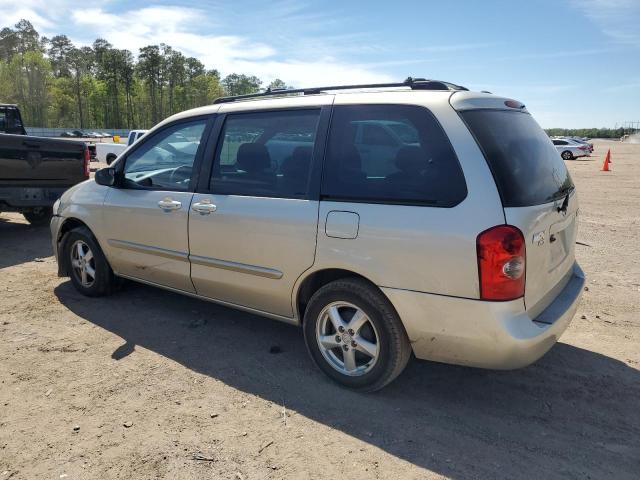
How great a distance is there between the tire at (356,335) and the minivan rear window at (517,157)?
975mm

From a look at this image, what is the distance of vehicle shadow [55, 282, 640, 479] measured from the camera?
265cm

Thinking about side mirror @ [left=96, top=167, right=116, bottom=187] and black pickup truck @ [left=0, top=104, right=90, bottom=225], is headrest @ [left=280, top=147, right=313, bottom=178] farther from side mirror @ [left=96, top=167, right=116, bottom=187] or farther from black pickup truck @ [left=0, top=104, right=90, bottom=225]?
black pickup truck @ [left=0, top=104, right=90, bottom=225]

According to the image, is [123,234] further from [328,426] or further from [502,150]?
[502,150]

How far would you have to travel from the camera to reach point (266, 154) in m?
3.70

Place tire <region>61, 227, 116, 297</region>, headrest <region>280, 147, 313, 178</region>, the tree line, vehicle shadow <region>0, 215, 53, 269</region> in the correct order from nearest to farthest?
headrest <region>280, 147, 313, 178</region> → tire <region>61, 227, 116, 297</region> → vehicle shadow <region>0, 215, 53, 269</region> → the tree line

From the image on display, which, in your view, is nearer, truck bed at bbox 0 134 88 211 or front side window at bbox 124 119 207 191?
front side window at bbox 124 119 207 191

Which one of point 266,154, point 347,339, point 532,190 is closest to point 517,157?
point 532,190

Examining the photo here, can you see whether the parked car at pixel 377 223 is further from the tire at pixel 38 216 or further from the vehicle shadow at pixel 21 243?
the tire at pixel 38 216

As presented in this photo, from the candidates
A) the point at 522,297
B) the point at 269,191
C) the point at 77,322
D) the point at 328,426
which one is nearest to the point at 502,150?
the point at 522,297

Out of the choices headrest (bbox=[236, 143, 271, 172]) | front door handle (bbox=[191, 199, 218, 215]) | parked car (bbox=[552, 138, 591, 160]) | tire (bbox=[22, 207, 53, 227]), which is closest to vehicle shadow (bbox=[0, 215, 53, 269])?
tire (bbox=[22, 207, 53, 227])

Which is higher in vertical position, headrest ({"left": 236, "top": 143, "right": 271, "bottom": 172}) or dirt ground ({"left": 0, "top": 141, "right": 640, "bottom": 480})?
headrest ({"left": 236, "top": 143, "right": 271, "bottom": 172})

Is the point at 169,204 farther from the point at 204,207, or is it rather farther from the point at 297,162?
the point at 297,162

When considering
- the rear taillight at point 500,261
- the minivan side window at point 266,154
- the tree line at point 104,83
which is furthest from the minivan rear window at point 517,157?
the tree line at point 104,83

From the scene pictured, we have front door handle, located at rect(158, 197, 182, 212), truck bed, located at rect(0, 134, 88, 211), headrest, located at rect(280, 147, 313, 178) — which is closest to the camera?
headrest, located at rect(280, 147, 313, 178)
